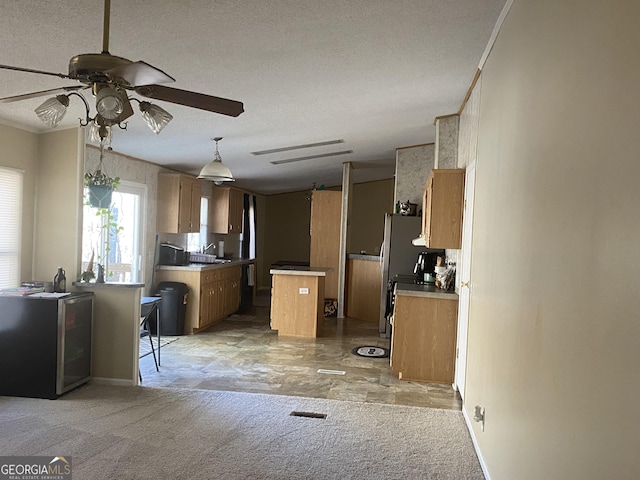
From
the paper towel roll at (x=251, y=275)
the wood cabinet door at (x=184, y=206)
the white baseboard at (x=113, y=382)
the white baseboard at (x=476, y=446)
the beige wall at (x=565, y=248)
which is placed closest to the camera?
the beige wall at (x=565, y=248)

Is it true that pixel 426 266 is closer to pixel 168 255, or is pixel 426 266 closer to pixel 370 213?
pixel 168 255

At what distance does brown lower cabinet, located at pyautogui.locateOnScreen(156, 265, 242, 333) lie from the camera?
21.5 feet

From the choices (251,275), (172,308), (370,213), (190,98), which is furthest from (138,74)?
(370,213)

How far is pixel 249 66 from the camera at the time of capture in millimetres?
3232

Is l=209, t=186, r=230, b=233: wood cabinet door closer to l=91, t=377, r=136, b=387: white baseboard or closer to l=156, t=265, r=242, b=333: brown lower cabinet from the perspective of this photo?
l=156, t=265, r=242, b=333: brown lower cabinet

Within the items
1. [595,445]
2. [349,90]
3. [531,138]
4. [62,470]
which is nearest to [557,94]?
[531,138]

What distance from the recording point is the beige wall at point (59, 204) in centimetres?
425

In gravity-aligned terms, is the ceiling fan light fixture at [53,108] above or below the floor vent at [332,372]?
above

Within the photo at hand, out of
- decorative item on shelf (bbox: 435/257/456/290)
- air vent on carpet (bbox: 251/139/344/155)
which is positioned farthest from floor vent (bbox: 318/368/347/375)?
air vent on carpet (bbox: 251/139/344/155)

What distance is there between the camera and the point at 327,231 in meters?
8.72

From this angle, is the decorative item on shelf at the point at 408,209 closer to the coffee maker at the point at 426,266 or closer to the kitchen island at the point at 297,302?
the coffee maker at the point at 426,266

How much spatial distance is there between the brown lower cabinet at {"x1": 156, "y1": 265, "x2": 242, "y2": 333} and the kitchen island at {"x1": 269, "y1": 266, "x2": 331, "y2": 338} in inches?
38.5

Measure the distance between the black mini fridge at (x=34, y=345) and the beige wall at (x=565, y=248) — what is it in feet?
10.6

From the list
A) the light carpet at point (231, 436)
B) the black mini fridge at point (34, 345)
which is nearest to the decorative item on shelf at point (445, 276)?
the light carpet at point (231, 436)
